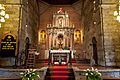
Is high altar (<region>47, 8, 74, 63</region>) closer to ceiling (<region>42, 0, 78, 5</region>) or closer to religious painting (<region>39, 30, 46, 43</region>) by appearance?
religious painting (<region>39, 30, 46, 43</region>)

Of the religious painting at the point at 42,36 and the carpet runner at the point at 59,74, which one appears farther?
the religious painting at the point at 42,36

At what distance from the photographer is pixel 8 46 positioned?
28.7 feet

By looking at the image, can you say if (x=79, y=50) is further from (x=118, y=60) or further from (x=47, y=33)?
(x=118, y=60)

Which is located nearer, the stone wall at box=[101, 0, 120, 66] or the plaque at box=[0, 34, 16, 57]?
the plaque at box=[0, 34, 16, 57]

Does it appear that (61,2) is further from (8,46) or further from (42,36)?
(8,46)

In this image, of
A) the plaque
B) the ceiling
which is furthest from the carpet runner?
the ceiling

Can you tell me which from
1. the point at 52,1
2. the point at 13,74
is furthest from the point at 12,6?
the point at 52,1

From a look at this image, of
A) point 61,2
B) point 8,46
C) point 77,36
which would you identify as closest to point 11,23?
point 8,46

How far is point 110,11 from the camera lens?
9.45 metres

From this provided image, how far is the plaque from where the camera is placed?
869 centimetres

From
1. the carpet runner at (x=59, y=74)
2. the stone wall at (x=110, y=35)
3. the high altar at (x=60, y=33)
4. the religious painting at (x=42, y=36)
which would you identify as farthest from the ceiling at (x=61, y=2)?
the carpet runner at (x=59, y=74)

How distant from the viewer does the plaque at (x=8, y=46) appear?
8688 millimetres

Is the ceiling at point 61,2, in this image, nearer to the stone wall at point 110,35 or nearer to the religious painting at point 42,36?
the religious painting at point 42,36

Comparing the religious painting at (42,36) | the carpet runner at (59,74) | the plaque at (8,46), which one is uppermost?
the religious painting at (42,36)
